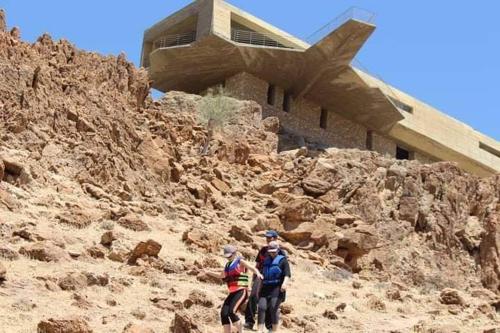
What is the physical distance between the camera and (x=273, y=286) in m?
14.2

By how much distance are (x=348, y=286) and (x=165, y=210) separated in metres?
4.89

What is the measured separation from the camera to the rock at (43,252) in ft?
53.5

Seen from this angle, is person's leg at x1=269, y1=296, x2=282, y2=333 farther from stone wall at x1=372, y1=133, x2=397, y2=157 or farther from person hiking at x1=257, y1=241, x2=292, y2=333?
stone wall at x1=372, y1=133, x2=397, y2=157

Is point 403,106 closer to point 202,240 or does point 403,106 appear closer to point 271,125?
point 271,125

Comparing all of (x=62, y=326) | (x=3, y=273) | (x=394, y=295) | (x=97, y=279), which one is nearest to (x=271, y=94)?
(x=394, y=295)

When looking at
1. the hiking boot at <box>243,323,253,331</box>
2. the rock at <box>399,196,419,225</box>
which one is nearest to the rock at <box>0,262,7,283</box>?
the hiking boot at <box>243,323,253,331</box>

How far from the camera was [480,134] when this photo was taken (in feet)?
171

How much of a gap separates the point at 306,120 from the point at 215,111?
824 centimetres

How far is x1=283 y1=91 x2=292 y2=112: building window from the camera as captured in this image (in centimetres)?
3878

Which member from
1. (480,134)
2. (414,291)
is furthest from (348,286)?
(480,134)

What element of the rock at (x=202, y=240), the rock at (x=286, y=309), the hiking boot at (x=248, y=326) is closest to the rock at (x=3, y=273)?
the hiking boot at (x=248, y=326)

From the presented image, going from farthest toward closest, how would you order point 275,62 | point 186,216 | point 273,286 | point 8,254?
point 275,62 < point 186,216 < point 8,254 < point 273,286

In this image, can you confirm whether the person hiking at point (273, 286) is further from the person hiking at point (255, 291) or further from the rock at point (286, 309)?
the rock at point (286, 309)

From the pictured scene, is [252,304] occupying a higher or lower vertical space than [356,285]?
lower
